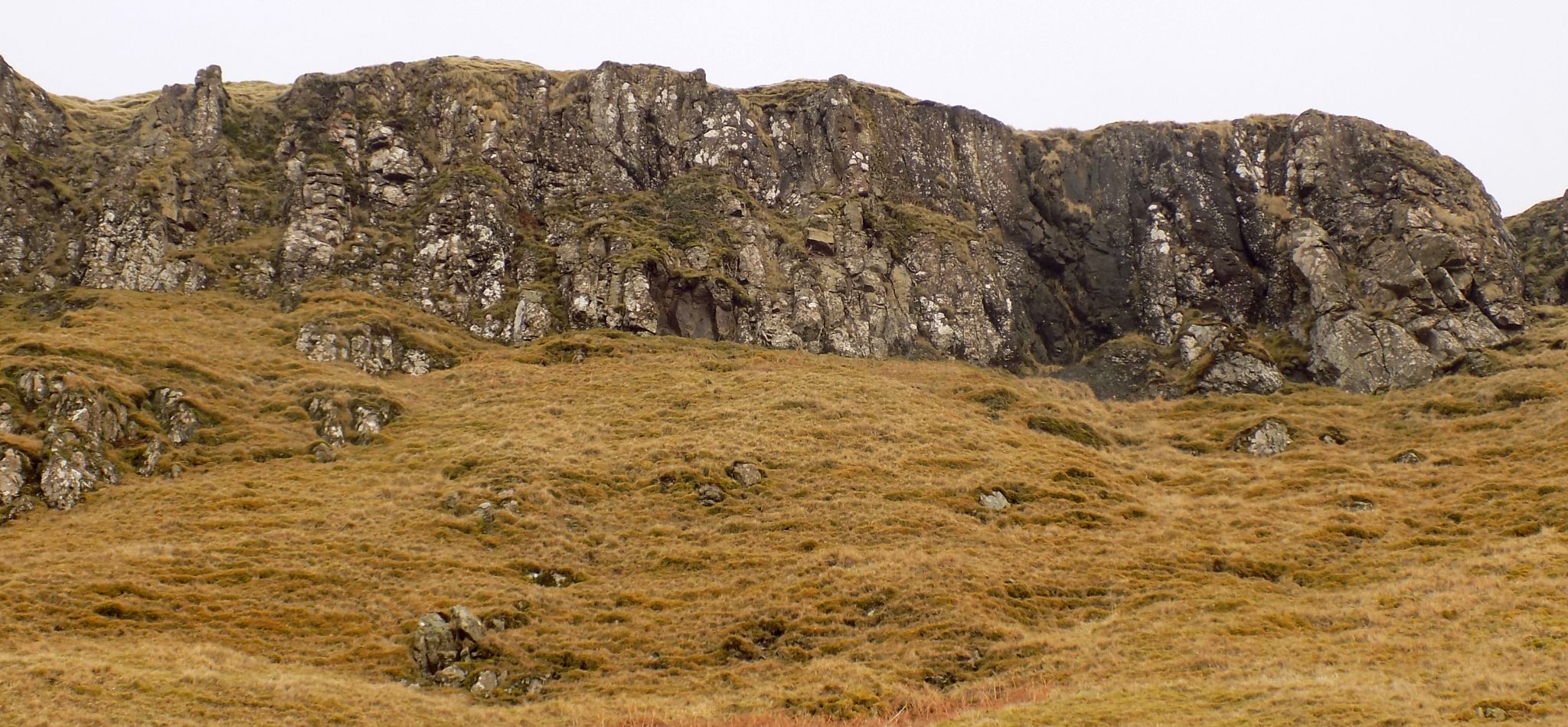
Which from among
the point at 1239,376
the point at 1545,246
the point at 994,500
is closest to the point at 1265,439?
the point at 1239,376

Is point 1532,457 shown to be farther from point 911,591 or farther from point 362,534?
point 362,534

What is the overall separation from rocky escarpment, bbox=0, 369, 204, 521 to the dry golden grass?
1.30 metres

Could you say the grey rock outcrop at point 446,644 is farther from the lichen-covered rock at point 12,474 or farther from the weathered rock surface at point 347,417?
the weathered rock surface at point 347,417

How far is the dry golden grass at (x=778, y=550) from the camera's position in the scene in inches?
909

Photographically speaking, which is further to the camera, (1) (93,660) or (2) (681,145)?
(2) (681,145)

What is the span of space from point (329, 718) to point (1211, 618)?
25.3 m

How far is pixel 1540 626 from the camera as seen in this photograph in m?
22.2

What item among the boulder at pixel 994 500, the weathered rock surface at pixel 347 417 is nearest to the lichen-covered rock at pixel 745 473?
the boulder at pixel 994 500

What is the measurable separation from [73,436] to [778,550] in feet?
98.9

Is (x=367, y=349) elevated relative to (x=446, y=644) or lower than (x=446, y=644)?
elevated

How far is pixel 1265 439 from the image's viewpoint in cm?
5322

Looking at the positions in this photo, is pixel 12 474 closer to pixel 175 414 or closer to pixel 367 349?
pixel 175 414

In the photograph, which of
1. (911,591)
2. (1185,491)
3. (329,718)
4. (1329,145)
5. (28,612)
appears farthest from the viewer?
(1329,145)

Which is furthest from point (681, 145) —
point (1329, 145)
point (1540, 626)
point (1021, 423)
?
point (1540, 626)
